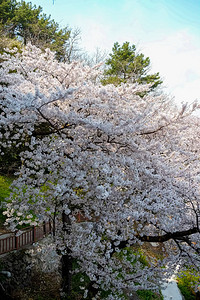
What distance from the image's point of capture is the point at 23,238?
756 cm

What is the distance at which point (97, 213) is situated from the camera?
4891 millimetres

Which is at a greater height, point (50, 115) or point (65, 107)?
point (65, 107)

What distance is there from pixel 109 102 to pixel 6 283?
5.47 metres

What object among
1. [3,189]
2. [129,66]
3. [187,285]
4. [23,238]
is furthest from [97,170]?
[129,66]

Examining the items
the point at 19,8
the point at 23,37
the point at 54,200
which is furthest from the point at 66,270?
the point at 19,8

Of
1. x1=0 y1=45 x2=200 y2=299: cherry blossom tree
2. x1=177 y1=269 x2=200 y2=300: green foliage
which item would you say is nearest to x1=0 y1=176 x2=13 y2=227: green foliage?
x1=0 y1=45 x2=200 y2=299: cherry blossom tree

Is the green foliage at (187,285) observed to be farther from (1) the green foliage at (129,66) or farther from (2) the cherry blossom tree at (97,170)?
(1) the green foliage at (129,66)

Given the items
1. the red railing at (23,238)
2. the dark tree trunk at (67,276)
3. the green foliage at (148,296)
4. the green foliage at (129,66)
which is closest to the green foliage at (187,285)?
the green foliage at (148,296)

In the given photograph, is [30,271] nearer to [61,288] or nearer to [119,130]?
[61,288]

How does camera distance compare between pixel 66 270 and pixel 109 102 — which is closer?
pixel 109 102

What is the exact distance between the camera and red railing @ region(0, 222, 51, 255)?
6.98 m

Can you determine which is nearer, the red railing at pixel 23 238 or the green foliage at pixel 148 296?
the red railing at pixel 23 238

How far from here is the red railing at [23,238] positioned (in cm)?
698

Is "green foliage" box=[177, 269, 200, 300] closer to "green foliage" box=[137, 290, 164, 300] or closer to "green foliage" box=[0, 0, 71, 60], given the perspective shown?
"green foliage" box=[137, 290, 164, 300]
